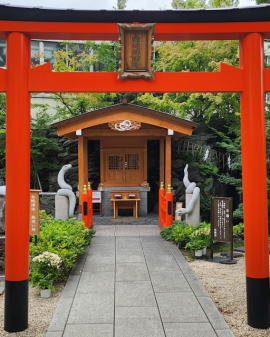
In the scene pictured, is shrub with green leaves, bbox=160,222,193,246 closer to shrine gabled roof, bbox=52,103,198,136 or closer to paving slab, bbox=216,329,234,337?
shrine gabled roof, bbox=52,103,198,136

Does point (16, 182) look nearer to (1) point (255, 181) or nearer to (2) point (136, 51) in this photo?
(2) point (136, 51)

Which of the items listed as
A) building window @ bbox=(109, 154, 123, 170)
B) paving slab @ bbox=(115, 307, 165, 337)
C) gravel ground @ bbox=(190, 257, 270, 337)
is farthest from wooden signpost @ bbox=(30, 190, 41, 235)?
building window @ bbox=(109, 154, 123, 170)

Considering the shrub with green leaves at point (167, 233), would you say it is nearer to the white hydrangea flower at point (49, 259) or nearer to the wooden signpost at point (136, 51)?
the white hydrangea flower at point (49, 259)

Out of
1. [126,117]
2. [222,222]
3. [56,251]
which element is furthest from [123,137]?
[56,251]

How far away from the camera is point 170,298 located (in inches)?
256

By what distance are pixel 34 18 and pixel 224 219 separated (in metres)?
6.74

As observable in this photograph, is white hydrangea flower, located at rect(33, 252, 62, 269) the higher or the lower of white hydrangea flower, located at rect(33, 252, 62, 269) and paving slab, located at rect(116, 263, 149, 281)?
the higher

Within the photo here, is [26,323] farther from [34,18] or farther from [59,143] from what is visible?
[59,143]

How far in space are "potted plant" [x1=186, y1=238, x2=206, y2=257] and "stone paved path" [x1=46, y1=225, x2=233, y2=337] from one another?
0.39 metres

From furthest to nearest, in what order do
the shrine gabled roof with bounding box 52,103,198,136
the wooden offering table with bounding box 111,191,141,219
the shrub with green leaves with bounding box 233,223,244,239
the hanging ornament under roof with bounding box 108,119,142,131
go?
the wooden offering table with bounding box 111,191,141,219
the hanging ornament under roof with bounding box 108,119,142,131
the shrine gabled roof with bounding box 52,103,198,136
the shrub with green leaves with bounding box 233,223,244,239

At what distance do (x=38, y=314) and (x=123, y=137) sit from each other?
11.2 metres

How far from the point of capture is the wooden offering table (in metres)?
15.1

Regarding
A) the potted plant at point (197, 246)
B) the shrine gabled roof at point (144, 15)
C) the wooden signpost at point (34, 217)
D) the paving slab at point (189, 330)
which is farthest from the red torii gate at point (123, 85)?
the potted plant at point (197, 246)

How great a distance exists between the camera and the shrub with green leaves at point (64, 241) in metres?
7.82
